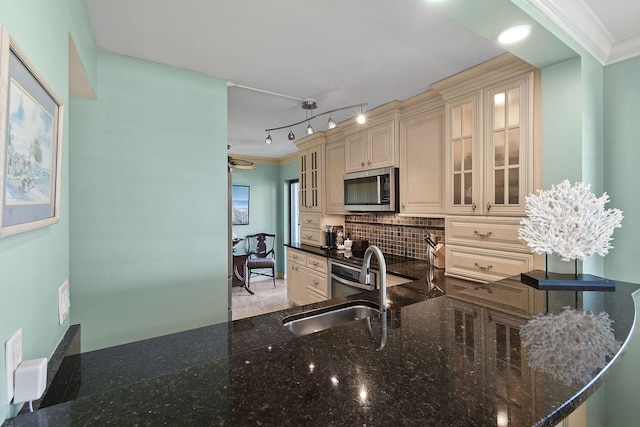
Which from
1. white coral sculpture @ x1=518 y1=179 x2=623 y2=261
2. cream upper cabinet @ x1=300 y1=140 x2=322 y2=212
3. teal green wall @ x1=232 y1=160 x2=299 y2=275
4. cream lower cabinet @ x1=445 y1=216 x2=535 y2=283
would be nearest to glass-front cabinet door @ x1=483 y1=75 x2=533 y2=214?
cream lower cabinet @ x1=445 y1=216 x2=535 y2=283

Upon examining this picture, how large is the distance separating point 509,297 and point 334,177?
2604 mm

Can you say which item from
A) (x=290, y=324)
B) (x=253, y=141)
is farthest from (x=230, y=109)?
(x=290, y=324)

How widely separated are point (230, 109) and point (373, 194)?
171 centimetres

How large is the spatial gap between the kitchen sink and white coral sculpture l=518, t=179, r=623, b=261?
1.01 meters

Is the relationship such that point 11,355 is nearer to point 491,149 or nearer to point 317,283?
point 491,149

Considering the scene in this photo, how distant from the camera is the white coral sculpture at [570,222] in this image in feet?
5.08

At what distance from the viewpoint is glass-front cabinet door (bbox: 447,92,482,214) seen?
2.10 m

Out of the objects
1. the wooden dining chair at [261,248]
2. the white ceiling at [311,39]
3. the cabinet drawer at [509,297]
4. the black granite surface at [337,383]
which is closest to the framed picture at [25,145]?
the black granite surface at [337,383]

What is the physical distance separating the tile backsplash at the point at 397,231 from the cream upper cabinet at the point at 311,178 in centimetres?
58

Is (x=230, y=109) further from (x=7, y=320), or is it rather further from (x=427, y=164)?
(x=7, y=320)

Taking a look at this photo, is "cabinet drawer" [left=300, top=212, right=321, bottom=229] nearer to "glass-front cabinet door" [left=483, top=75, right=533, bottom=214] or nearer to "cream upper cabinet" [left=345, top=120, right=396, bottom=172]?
"cream upper cabinet" [left=345, top=120, right=396, bottom=172]

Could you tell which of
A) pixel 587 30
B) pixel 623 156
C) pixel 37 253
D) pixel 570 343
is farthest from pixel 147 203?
pixel 623 156

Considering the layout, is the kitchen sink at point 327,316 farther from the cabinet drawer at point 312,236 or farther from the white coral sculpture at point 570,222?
the cabinet drawer at point 312,236

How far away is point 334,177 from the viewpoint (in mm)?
3768
